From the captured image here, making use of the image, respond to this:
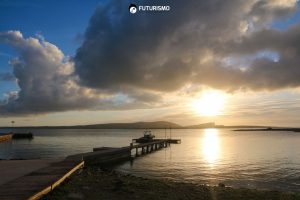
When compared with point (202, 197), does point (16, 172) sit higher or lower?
higher

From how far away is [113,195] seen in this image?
1466cm

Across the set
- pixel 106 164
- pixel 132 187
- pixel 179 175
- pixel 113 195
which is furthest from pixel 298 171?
pixel 113 195

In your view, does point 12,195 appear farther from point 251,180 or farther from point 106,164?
point 106,164

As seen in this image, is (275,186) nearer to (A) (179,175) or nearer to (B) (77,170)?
(A) (179,175)

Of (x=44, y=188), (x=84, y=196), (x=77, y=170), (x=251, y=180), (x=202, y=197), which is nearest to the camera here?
(x=44, y=188)

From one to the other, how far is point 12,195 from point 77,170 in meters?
9.69

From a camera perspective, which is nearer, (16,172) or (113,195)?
(113,195)

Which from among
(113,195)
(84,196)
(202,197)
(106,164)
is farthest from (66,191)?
(106,164)

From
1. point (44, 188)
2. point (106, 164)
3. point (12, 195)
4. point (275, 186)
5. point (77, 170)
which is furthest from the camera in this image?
point (106, 164)

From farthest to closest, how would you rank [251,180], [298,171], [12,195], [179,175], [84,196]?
[298,171] → [179,175] → [251,180] → [84,196] → [12,195]

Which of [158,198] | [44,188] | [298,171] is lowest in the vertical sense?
[298,171]

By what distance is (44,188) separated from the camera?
42.9 ft

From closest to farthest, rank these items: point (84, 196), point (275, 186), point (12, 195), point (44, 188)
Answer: point (12, 195), point (44, 188), point (84, 196), point (275, 186)

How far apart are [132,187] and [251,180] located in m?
16.8
